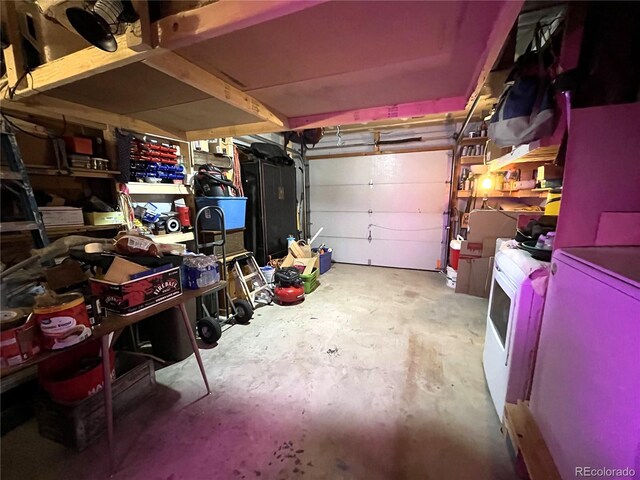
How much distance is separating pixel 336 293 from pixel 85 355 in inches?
109

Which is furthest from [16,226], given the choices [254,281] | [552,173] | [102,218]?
[552,173]

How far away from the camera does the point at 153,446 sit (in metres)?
1.43

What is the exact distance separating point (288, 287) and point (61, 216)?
7.33 feet

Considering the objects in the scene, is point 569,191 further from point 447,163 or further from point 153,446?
point 447,163

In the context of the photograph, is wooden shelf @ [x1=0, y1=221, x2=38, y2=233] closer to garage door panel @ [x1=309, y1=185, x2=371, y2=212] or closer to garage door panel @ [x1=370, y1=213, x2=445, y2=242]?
garage door panel @ [x1=309, y1=185, x2=371, y2=212]

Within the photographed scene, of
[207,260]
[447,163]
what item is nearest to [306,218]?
[447,163]

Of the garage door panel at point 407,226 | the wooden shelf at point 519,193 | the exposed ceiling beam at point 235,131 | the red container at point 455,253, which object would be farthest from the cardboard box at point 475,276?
the exposed ceiling beam at point 235,131

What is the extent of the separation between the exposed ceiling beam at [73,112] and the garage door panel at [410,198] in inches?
154

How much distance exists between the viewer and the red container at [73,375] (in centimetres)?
139

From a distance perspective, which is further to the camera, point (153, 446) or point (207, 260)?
point (207, 260)

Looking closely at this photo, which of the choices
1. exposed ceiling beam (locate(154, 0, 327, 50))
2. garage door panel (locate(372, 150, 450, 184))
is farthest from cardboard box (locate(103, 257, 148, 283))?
garage door panel (locate(372, 150, 450, 184))

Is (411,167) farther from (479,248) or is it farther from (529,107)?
(529,107)

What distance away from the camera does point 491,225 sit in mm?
3508

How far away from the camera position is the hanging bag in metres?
1.32
